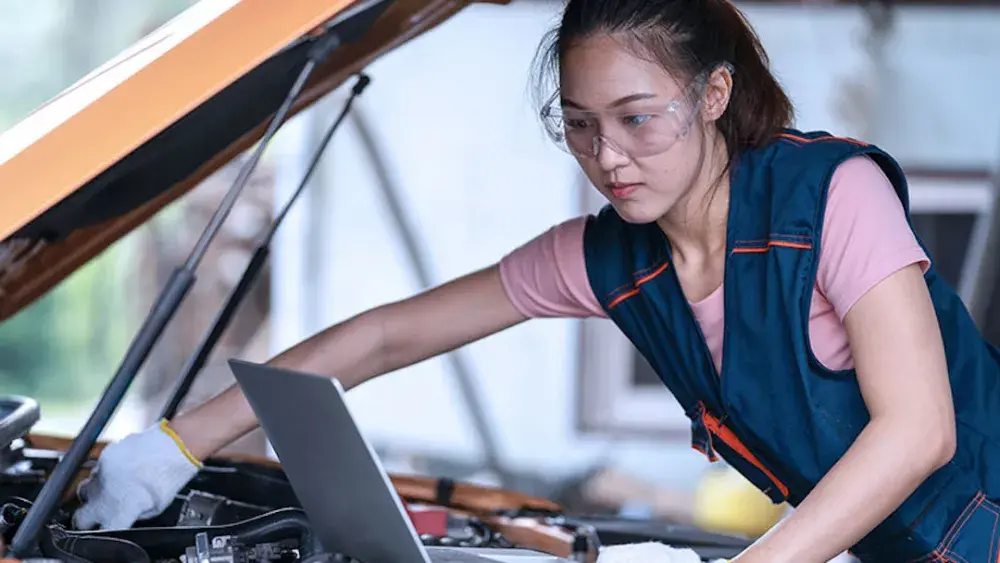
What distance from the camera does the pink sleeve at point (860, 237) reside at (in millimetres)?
1343

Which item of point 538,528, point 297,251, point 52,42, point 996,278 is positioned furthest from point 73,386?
point 538,528

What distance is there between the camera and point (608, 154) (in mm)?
1406

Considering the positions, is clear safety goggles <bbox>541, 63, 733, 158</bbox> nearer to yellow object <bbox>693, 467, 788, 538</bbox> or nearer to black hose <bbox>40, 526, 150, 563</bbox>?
black hose <bbox>40, 526, 150, 563</bbox>

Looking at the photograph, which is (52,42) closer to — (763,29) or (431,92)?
(431,92)

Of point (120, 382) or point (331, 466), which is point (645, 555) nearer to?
point (331, 466)

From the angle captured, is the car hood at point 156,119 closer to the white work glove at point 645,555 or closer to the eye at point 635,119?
the eye at point 635,119

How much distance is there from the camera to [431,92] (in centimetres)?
467

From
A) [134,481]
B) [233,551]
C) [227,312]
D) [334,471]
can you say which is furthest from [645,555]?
[227,312]

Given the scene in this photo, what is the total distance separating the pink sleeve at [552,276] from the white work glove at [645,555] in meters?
0.52

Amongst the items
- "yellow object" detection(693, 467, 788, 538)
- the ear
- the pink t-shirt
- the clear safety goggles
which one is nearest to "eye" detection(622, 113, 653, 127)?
the clear safety goggles

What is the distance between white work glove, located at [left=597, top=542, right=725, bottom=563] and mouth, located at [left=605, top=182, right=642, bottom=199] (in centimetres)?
39

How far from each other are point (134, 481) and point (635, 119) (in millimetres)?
733

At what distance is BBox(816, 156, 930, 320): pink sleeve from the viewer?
52.9 inches

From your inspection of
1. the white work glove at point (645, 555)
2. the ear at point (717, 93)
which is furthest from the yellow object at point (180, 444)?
the ear at point (717, 93)
